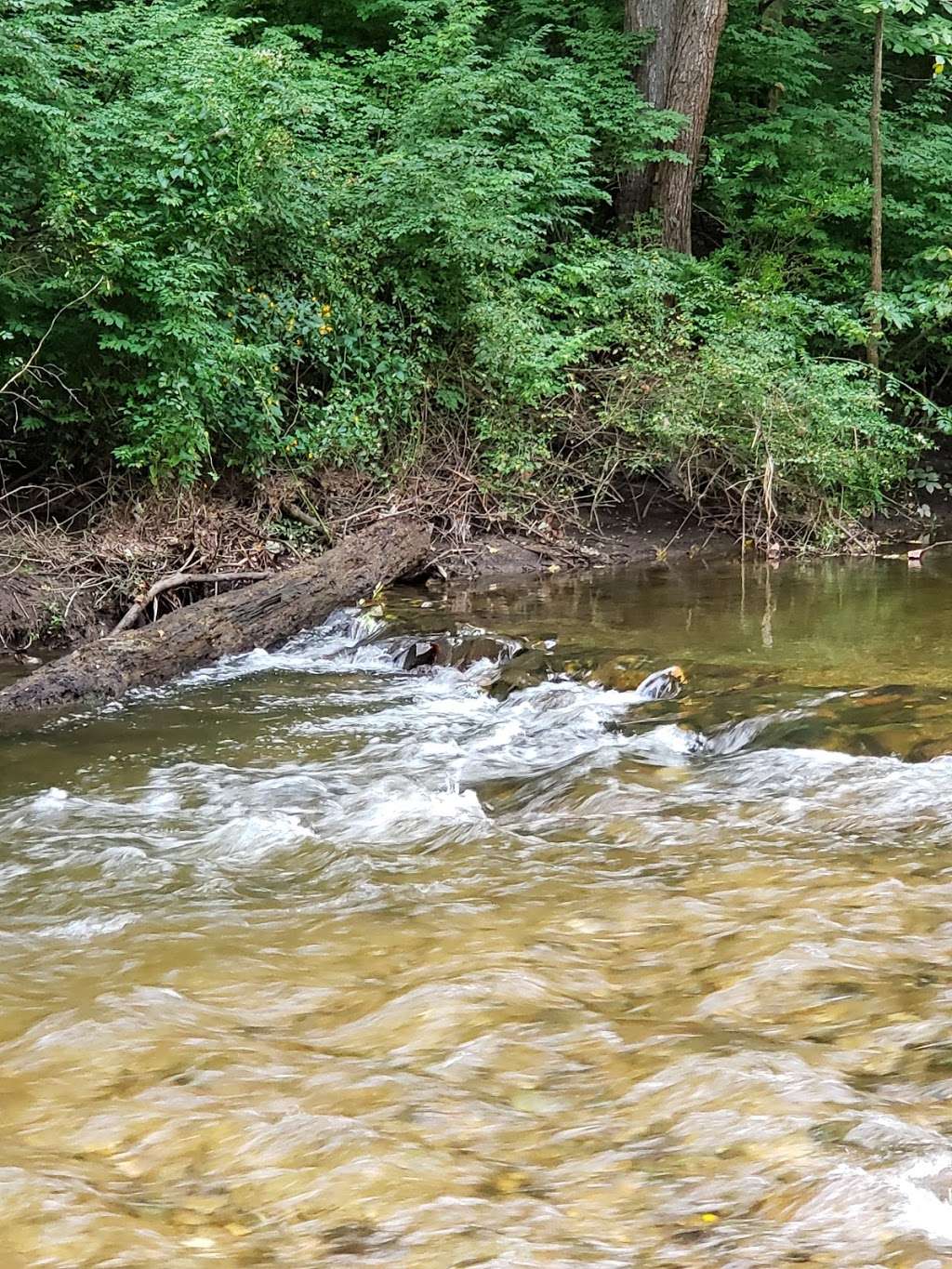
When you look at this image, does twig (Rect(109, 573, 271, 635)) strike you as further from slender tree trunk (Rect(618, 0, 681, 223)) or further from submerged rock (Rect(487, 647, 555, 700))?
slender tree trunk (Rect(618, 0, 681, 223))

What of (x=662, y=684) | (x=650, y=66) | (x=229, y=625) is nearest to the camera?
(x=662, y=684)

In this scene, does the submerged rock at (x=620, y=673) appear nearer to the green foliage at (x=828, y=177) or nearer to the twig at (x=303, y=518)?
the twig at (x=303, y=518)

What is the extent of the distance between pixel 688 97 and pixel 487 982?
1294 centimetres

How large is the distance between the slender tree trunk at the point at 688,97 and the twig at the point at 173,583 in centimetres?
743

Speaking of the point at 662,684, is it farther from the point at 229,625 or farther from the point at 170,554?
the point at 170,554

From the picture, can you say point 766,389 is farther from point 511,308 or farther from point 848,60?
point 848,60

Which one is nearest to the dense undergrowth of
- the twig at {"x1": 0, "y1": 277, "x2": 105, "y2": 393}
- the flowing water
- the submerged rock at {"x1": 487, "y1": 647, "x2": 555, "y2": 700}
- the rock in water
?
the twig at {"x1": 0, "y1": 277, "x2": 105, "y2": 393}

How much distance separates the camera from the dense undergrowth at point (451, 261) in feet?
31.0

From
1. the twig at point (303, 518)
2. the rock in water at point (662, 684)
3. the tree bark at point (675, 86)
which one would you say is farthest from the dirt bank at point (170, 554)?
the tree bark at point (675, 86)

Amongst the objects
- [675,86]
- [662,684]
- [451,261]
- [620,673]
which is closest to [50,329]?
[451,261]

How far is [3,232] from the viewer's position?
9.16 meters

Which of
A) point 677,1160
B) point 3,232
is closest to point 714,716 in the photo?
point 677,1160

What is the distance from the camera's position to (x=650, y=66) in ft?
46.2

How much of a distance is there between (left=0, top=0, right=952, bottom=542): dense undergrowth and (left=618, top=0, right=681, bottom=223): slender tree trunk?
284 mm
